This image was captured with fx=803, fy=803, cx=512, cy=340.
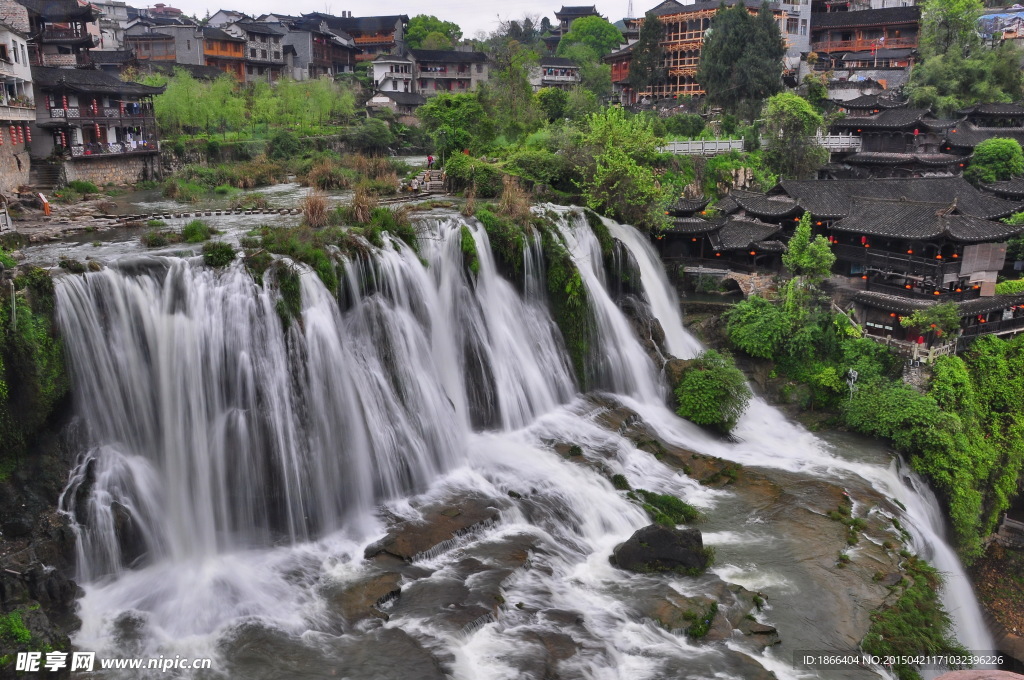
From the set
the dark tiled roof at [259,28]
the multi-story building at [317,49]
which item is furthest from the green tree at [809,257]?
the multi-story building at [317,49]

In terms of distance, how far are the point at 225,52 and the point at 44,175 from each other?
47942 mm

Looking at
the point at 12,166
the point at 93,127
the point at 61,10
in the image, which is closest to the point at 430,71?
the point at 61,10

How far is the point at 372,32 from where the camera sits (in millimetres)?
102375

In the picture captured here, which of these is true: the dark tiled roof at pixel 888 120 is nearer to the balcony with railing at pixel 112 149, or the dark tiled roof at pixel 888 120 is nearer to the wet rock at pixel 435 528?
the balcony with railing at pixel 112 149

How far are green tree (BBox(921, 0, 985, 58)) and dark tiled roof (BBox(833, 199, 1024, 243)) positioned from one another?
45.5m

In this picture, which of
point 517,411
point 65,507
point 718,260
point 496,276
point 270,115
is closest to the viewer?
point 65,507

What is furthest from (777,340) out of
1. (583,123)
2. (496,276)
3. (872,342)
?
(583,123)

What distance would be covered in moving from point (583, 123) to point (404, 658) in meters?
41.6

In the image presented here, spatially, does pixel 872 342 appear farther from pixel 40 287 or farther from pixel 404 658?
pixel 40 287

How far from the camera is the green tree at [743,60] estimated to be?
61.7 m

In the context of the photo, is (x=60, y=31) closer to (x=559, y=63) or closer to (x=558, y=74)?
(x=558, y=74)

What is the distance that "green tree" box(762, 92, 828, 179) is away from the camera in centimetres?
5266

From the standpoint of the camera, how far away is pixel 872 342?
31281 millimetres

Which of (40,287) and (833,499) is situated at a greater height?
(40,287)
